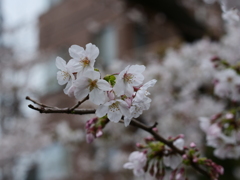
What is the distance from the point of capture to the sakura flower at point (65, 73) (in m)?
1.15

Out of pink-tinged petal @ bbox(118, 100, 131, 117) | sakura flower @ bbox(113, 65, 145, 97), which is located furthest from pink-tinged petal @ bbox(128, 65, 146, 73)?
pink-tinged petal @ bbox(118, 100, 131, 117)

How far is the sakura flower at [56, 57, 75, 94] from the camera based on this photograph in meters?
1.15

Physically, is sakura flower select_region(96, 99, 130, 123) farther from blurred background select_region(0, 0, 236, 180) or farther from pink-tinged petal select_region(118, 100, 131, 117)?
blurred background select_region(0, 0, 236, 180)

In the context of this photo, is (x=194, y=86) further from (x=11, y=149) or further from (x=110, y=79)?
(x=11, y=149)

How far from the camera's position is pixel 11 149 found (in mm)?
7461

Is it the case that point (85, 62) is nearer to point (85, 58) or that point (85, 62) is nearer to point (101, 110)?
point (85, 58)

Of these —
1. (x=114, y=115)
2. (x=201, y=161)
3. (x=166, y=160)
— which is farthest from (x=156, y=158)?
(x=114, y=115)

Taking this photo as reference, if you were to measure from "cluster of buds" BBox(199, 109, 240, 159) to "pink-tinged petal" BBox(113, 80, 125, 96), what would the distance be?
0.97 m

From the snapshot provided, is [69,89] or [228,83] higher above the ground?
[228,83]

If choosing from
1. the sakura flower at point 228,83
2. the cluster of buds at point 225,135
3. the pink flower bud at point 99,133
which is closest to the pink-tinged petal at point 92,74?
the pink flower bud at point 99,133

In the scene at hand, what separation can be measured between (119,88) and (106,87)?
4 centimetres

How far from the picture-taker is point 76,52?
1175 millimetres

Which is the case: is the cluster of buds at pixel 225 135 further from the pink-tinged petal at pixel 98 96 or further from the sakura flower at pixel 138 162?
the pink-tinged petal at pixel 98 96

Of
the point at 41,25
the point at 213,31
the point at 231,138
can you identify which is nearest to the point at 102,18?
the point at 41,25
